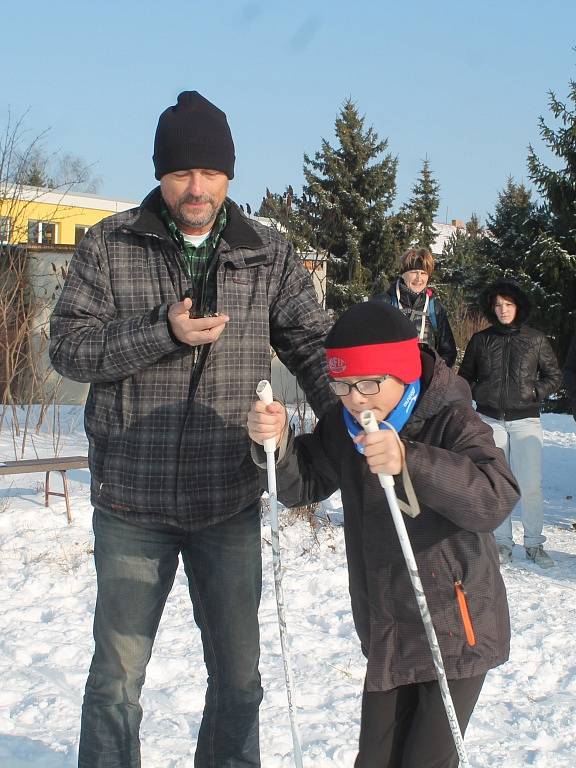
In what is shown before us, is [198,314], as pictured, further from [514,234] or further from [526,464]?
[514,234]

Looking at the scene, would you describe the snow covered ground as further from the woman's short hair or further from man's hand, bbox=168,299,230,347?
the woman's short hair

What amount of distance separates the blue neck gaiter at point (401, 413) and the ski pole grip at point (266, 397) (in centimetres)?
22

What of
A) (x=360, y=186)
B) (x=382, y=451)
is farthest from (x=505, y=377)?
(x=360, y=186)

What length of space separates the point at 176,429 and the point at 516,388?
432 centimetres

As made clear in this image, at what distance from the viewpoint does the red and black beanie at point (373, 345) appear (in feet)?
7.32

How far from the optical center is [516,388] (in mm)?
6422

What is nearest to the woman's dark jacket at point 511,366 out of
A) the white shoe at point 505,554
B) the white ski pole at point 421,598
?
the white shoe at point 505,554

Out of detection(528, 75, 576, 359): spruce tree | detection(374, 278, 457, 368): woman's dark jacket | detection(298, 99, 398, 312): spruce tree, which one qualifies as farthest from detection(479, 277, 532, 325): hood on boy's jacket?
detection(298, 99, 398, 312): spruce tree

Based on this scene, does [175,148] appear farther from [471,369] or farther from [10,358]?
[10,358]

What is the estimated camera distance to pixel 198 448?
2631 millimetres

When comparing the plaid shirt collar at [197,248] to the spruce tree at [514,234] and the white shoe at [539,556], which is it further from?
the spruce tree at [514,234]

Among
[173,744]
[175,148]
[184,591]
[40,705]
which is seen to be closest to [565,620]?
[184,591]

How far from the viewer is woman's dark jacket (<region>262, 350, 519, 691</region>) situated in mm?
2250

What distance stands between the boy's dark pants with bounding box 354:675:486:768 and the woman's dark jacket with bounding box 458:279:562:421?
431cm
